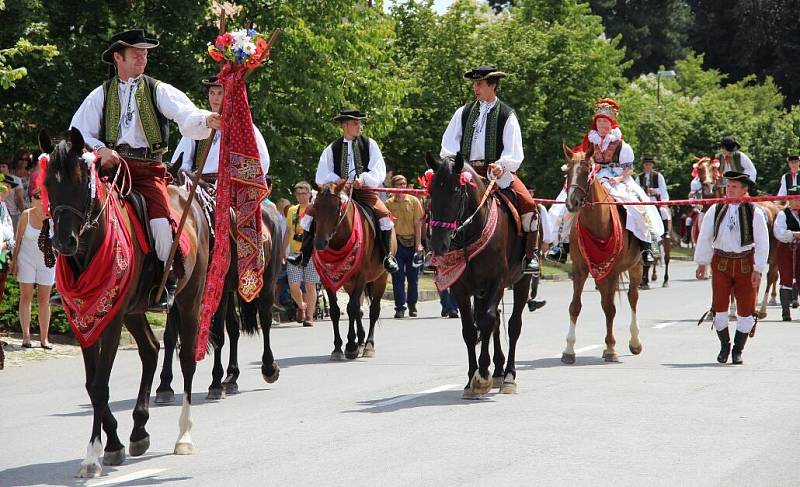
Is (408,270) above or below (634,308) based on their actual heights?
above

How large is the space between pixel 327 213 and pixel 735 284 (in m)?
4.84

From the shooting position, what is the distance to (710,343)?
1656cm

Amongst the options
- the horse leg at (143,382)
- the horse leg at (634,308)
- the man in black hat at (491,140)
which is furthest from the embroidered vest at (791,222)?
the horse leg at (143,382)

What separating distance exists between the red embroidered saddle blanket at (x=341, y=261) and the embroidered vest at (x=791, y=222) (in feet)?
25.3

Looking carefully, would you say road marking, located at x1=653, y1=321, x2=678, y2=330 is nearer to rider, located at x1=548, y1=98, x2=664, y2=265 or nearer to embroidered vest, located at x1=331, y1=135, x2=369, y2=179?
rider, located at x1=548, y1=98, x2=664, y2=265

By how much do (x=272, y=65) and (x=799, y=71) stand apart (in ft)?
181

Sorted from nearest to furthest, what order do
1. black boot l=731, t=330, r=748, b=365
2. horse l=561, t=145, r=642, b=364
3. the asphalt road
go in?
the asphalt road, black boot l=731, t=330, r=748, b=365, horse l=561, t=145, r=642, b=364

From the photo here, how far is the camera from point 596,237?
14984 mm

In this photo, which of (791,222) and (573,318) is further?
(791,222)

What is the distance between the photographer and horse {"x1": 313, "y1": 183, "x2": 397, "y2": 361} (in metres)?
15.2

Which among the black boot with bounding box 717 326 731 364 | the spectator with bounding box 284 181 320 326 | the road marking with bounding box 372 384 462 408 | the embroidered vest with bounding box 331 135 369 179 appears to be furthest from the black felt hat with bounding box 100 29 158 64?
the spectator with bounding box 284 181 320 326

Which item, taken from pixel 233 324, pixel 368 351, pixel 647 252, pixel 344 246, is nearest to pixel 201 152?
pixel 233 324

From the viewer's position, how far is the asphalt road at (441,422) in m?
8.14

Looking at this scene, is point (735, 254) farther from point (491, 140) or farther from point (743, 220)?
point (491, 140)
